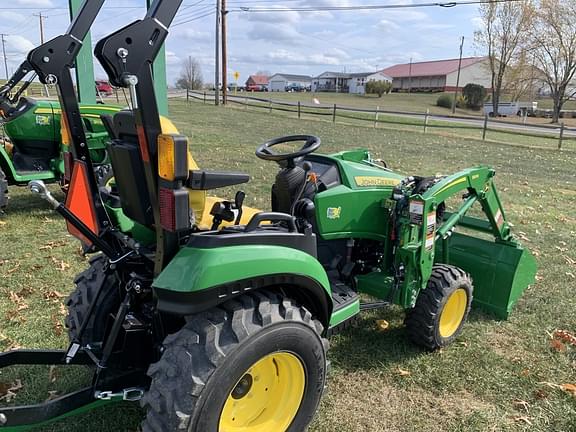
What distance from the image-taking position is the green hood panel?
196 cm

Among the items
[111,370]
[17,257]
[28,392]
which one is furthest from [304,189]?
[17,257]

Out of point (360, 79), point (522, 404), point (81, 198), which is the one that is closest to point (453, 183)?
point (522, 404)

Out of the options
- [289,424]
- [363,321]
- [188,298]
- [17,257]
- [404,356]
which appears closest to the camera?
[188,298]

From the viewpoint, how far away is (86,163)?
99.6 inches

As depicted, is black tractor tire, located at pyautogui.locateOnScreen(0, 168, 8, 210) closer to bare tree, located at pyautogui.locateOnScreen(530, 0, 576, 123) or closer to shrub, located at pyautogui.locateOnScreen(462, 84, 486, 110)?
bare tree, located at pyautogui.locateOnScreen(530, 0, 576, 123)

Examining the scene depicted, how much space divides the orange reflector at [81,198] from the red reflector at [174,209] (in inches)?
28.1

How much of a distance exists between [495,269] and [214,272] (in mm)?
2895

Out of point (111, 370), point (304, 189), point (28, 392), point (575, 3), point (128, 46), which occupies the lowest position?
point (28, 392)

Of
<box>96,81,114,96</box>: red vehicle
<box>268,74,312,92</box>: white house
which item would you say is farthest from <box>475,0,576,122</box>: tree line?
<box>268,74,312,92</box>: white house

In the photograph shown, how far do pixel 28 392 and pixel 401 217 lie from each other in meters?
2.58

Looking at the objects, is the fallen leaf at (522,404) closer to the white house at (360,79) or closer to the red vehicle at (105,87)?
the red vehicle at (105,87)

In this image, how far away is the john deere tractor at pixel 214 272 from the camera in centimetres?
197

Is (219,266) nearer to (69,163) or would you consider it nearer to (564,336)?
(69,163)

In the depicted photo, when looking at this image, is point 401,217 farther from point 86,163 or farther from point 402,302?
point 86,163
